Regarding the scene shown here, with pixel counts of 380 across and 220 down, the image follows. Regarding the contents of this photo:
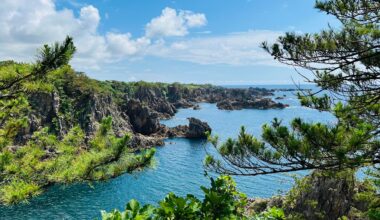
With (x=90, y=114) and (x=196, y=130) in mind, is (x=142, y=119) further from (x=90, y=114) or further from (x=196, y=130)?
(x=90, y=114)

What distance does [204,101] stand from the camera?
164m

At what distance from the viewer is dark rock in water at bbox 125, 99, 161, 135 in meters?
70.7

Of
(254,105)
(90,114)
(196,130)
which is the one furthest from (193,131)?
(254,105)

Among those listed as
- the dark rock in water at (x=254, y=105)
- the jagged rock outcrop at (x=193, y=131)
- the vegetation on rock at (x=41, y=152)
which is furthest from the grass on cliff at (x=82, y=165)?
the dark rock in water at (x=254, y=105)

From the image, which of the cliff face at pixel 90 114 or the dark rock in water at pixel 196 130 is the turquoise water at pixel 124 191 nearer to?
the cliff face at pixel 90 114

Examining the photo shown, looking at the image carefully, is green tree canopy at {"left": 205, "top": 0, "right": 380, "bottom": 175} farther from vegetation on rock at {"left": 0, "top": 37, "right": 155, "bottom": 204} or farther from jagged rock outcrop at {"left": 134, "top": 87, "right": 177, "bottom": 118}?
jagged rock outcrop at {"left": 134, "top": 87, "right": 177, "bottom": 118}

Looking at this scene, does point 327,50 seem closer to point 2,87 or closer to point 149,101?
point 2,87

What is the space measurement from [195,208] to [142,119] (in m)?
68.5

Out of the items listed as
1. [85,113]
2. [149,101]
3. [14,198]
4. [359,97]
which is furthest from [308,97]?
[149,101]

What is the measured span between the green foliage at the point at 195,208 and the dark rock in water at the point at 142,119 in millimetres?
66705

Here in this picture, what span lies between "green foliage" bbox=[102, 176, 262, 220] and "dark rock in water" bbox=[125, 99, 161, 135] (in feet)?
219

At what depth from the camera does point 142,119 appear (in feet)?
234

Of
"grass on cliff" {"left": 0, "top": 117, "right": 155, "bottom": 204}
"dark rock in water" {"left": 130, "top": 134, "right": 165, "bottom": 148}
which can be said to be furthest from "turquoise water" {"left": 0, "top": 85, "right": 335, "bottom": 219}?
"grass on cliff" {"left": 0, "top": 117, "right": 155, "bottom": 204}

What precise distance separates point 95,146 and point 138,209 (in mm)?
6896
